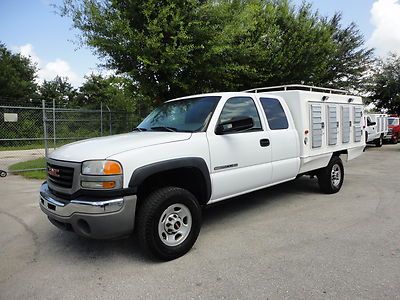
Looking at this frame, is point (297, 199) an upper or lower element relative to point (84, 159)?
lower

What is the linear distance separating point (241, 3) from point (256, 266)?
30.0ft

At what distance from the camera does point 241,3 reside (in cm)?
1051

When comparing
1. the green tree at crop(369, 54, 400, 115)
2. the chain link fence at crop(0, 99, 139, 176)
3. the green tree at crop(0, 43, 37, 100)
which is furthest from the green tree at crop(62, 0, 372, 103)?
the green tree at crop(0, 43, 37, 100)

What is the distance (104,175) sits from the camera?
3.37m

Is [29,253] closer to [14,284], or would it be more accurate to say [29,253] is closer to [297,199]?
[14,284]

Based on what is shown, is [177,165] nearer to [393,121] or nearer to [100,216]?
[100,216]

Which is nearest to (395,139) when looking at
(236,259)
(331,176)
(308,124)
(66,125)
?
(331,176)

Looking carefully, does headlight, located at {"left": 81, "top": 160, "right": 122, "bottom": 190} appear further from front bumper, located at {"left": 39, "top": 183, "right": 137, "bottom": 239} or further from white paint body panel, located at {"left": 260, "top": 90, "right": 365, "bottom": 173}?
white paint body panel, located at {"left": 260, "top": 90, "right": 365, "bottom": 173}

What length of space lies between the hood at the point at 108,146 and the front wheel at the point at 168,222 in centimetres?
58

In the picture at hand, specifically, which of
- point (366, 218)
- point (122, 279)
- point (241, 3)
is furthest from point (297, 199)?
point (241, 3)

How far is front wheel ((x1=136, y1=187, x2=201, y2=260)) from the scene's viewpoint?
3590 millimetres

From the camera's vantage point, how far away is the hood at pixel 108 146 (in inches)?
139

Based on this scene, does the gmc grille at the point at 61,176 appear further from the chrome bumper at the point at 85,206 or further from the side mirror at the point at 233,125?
the side mirror at the point at 233,125

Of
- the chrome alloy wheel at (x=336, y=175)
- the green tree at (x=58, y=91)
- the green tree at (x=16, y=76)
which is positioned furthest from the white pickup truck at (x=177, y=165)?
the green tree at (x=58, y=91)
